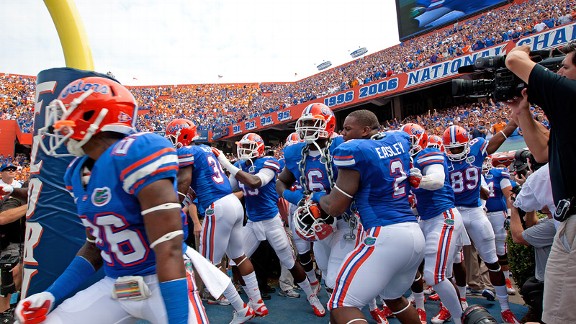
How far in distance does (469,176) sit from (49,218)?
15.1 feet

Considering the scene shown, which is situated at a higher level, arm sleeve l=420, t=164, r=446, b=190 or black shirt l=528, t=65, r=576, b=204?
black shirt l=528, t=65, r=576, b=204

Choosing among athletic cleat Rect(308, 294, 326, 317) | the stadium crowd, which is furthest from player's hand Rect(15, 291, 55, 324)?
the stadium crowd

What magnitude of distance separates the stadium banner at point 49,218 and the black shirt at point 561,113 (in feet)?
9.39

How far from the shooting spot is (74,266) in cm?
225

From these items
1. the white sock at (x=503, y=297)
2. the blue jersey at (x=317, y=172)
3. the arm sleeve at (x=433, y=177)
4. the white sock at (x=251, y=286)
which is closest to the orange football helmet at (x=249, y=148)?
the blue jersey at (x=317, y=172)

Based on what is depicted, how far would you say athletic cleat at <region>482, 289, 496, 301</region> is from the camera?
18.3 ft

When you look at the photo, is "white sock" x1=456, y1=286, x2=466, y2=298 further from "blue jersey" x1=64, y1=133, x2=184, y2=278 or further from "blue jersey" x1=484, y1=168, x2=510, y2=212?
"blue jersey" x1=64, y1=133, x2=184, y2=278

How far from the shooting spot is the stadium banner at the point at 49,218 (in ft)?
9.95

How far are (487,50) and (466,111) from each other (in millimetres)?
2443

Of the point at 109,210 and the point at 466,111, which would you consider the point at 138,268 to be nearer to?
the point at 109,210

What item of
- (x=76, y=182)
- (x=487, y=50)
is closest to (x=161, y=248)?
(x=76, y=182)

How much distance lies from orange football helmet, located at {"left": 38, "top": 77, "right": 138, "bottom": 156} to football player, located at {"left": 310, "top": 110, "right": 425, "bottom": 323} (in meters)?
1.55

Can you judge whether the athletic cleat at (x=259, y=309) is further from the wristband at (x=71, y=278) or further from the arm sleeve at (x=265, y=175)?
the wristband at (x=71, y=278)

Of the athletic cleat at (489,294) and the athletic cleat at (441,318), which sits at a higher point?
the athletic cleat at (441,318)
